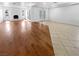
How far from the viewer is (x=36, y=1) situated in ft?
4.71

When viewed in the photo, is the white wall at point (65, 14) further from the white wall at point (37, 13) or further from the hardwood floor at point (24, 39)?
the hardwood floor at point (24, 39)

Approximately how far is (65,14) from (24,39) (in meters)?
0.63

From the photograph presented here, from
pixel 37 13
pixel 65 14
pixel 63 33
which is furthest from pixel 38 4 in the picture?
pixel 63 33

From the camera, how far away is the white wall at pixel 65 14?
148 centimetres

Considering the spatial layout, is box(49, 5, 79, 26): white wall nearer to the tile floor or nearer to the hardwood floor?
the tile floor

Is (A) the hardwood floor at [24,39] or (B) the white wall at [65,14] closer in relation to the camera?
(A) the hardwood floor at [24,39]

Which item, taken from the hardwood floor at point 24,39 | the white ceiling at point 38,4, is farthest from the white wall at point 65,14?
the hardwood floor at point 24,39

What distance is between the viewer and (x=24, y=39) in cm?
131

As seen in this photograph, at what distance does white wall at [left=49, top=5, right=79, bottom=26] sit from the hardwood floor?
0.18 meters

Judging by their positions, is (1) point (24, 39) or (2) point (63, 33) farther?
(2) point (63, 33)

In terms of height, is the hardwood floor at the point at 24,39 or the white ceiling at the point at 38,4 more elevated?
the white ceiling at the point at 38,4

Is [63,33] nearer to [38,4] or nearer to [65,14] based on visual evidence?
[65,14]

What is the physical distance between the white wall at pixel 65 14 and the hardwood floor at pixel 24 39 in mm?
178

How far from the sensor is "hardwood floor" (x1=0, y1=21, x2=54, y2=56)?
1141mm
